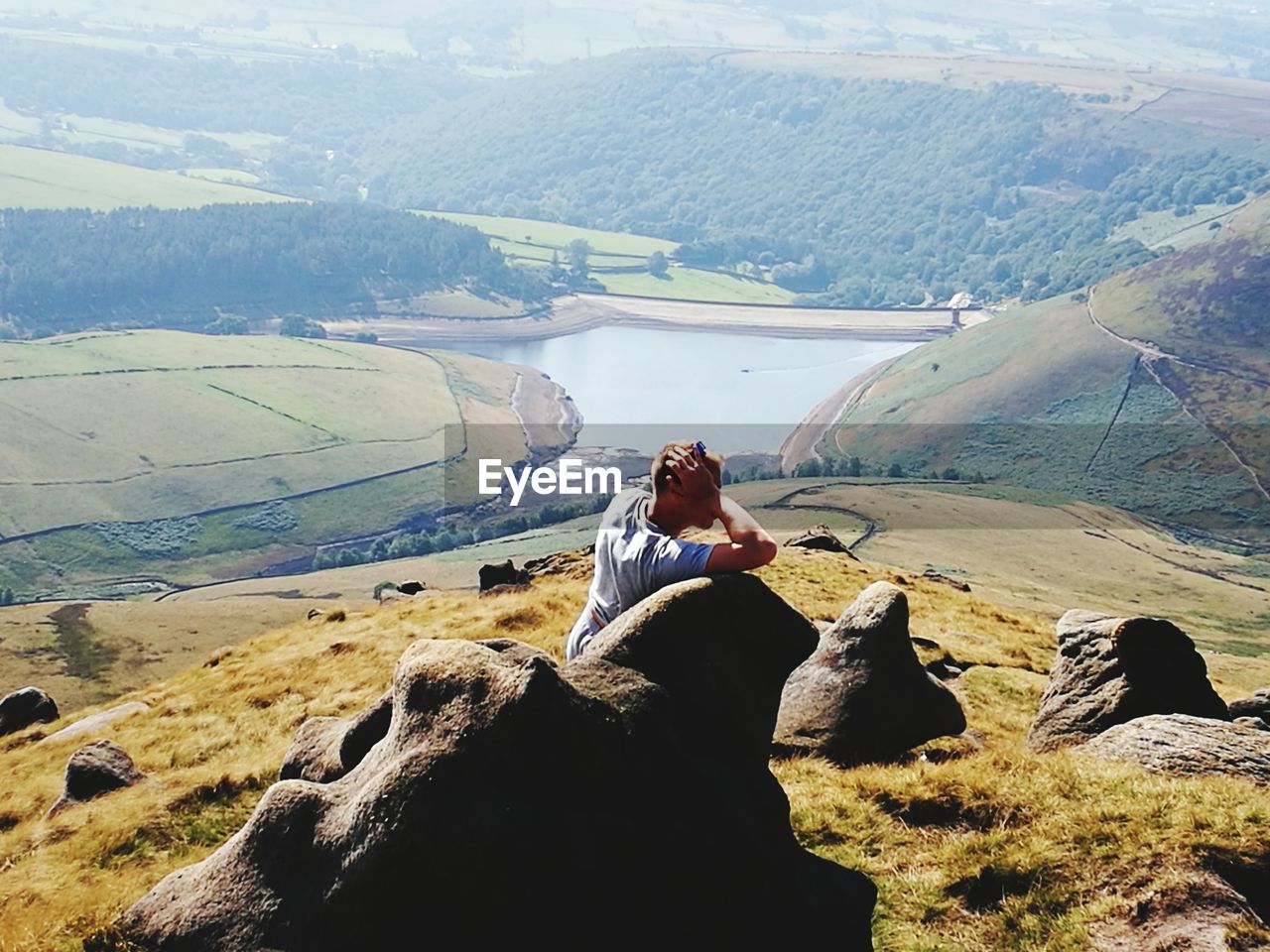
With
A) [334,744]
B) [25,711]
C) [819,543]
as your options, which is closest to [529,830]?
[334,744]

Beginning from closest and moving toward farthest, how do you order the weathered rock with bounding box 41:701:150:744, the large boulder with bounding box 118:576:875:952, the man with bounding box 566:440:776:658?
the large boulder with bounding box 118:576:875:952, the man with bounding box 566:440:776:658, the weathered rock with bounding box 41:701:150:744

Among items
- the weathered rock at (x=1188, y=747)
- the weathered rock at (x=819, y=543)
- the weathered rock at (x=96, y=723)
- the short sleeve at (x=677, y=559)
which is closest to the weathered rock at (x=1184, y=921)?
the weathered rock at (x=1188, y=747)

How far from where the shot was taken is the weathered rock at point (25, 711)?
38.5 m

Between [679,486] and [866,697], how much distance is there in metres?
9.24

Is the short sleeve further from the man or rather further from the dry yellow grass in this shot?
the dry yellow grass

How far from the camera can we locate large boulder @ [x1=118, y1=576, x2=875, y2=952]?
40.0 feet

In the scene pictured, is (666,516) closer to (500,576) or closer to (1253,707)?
(1253,707)

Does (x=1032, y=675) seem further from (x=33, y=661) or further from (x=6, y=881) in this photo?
(x=33, y=661)

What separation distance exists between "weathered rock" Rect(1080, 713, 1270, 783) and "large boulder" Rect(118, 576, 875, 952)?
19.8 ft

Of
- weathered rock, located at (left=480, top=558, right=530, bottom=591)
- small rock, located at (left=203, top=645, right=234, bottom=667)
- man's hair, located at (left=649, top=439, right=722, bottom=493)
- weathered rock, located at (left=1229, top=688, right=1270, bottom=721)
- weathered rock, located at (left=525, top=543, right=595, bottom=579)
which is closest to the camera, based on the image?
man's hair, located at (left=649, top=439, right=722, bottom=493)

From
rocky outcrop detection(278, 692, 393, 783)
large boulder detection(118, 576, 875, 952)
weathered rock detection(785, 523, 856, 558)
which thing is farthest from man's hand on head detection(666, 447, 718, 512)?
weathered rock detection(785, 523, 856, 558)

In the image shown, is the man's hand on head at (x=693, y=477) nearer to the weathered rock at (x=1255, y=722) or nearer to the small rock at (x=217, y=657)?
the weathered rock at (x=1255, y=722)

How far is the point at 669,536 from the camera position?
49.2 feet

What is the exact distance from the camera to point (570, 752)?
505 inches
